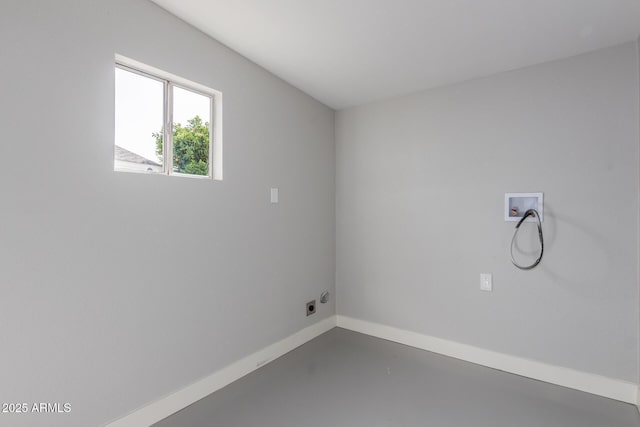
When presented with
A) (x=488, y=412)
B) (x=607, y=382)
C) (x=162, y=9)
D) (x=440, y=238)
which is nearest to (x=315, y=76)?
(x=162, y=9)

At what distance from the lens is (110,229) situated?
166cm

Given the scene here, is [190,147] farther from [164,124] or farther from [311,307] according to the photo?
[311,307]

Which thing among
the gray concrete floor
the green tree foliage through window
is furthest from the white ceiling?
the gray concrete floor

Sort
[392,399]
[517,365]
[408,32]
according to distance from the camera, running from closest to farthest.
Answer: [408,32] → [392,399] → [517,365]

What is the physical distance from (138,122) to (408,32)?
176 cm

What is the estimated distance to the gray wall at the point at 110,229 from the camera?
4.53 ft

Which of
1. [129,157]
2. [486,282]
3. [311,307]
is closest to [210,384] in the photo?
[311,307]

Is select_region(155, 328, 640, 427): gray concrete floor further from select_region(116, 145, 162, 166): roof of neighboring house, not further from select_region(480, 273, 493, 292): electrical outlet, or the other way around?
select_region(116, 145, 162, 166): roof of neighboring house

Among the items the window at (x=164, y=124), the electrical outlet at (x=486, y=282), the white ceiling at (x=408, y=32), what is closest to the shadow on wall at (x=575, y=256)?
the electrical outlet at (x=486, y=282)

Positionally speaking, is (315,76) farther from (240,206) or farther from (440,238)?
(440,238)

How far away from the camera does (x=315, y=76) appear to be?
8.60 ft

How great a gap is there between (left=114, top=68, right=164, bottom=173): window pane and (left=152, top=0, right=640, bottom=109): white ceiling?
1.63ft

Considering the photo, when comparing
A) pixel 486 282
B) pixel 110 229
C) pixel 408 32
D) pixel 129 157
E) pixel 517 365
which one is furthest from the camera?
pixel 486 282

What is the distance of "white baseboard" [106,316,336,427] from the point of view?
1766mm
